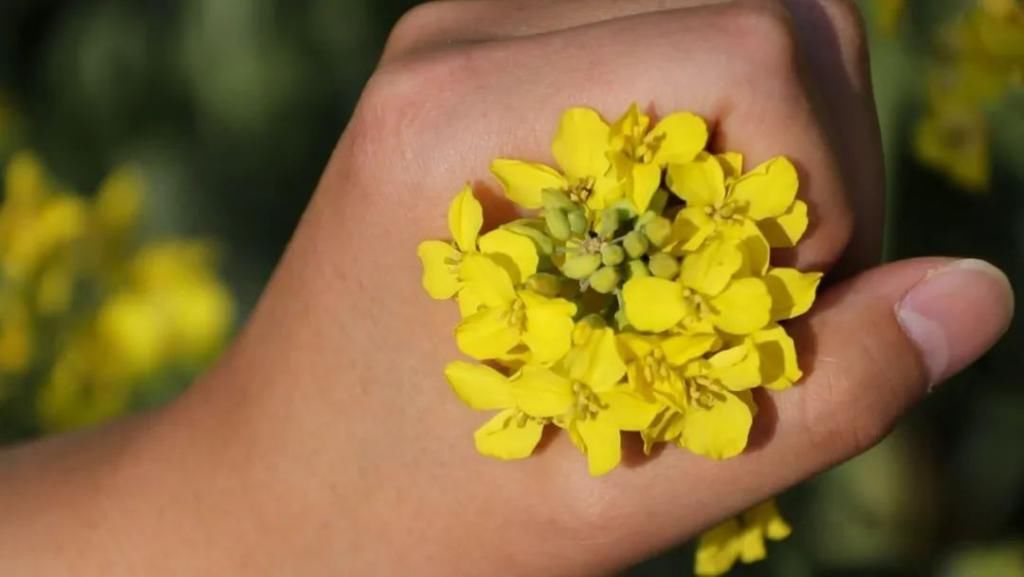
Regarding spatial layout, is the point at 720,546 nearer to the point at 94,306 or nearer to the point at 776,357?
the point at 776,357

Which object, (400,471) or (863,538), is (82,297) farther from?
(863,538)

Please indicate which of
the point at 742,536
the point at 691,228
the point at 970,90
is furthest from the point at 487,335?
the point at 970,90

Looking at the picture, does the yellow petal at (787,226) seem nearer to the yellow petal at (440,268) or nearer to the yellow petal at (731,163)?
the yellow petal at (731,163)

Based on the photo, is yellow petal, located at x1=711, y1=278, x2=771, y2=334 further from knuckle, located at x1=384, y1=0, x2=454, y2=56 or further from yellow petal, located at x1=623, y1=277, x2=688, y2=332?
knuckle, located at x1=384, y1=0, x2=454, y2=56

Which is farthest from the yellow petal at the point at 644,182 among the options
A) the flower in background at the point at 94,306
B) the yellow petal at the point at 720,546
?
the flower in background at the point at 94,306

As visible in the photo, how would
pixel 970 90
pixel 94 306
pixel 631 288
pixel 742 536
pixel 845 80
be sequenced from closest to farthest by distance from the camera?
pixel 631 288, pixel 845 80, pixel 742 536, pixel 970 90, pixel 94 306

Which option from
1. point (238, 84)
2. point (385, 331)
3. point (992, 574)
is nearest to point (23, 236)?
point (238, 84)
